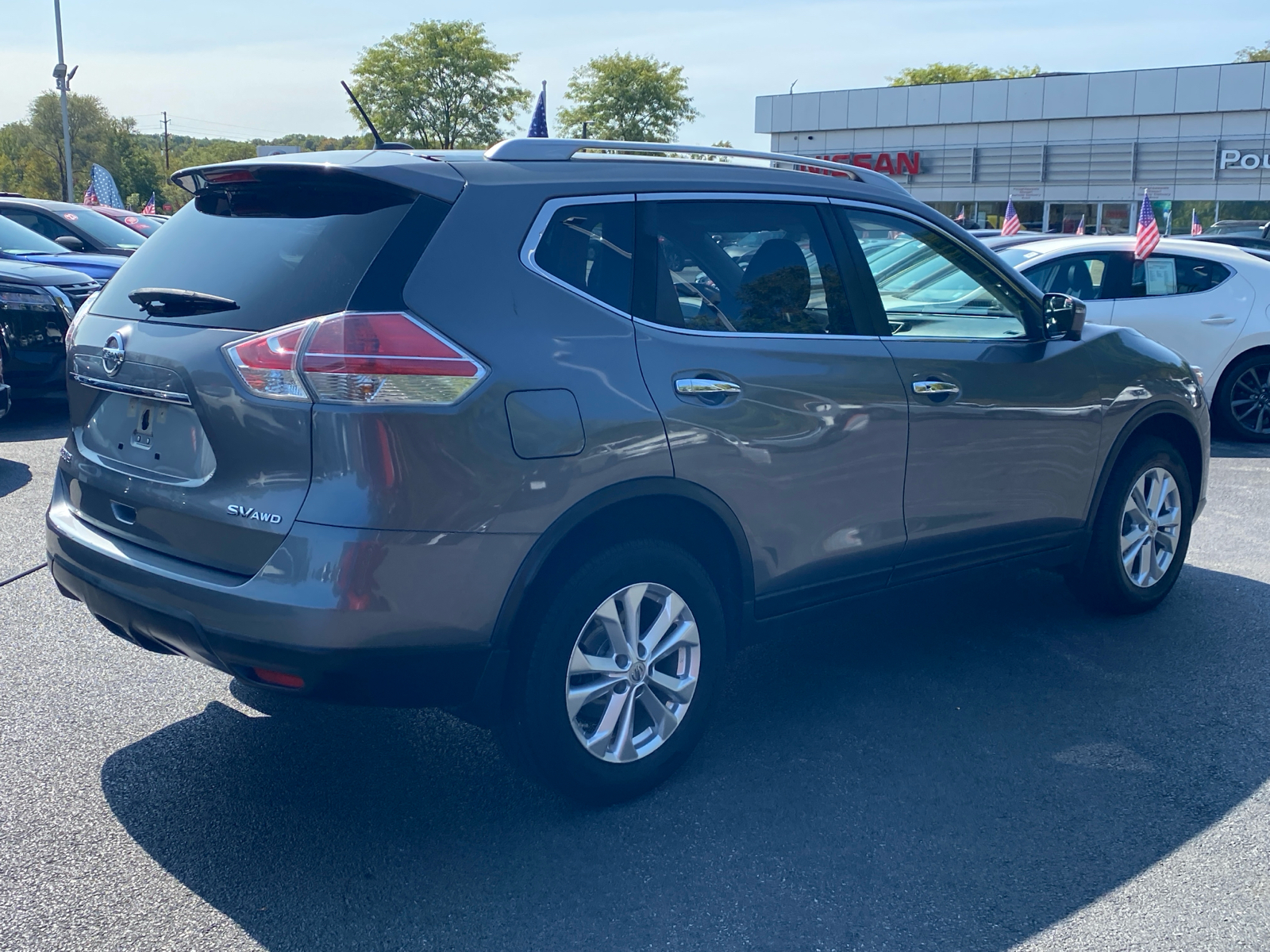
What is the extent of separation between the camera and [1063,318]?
4.57 m

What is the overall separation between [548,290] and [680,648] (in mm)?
1114

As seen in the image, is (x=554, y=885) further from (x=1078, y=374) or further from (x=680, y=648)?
(x=1078, y=374)

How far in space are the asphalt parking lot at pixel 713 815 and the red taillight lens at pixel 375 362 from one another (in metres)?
1.24

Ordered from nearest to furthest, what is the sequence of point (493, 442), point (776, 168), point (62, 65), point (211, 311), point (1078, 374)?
point (493, 442), point (211, 311), point (776, 168), point (1078, 374), point (62, 65)

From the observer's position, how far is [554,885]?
302cm

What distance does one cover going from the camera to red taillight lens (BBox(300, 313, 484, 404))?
111 inches

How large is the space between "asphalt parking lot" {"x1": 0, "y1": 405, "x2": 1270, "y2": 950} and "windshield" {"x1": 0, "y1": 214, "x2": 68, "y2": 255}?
300 inches

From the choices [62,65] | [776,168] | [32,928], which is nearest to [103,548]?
[32,928]

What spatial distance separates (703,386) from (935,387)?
108cm

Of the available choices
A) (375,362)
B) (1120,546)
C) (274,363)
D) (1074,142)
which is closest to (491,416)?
(375,362)

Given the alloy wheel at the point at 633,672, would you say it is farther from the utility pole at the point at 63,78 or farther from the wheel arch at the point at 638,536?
the utility pole at the point at 63,78

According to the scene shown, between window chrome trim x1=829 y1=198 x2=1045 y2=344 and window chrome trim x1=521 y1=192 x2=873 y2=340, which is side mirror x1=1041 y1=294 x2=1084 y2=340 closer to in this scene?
window chrome trim x1=829 y1=198 x2=1045 y2=344

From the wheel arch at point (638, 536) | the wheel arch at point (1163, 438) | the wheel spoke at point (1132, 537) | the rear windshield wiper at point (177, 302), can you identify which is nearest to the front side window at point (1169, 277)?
the wheel arch at point (1163, 438)

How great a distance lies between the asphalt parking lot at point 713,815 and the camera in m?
2.85
